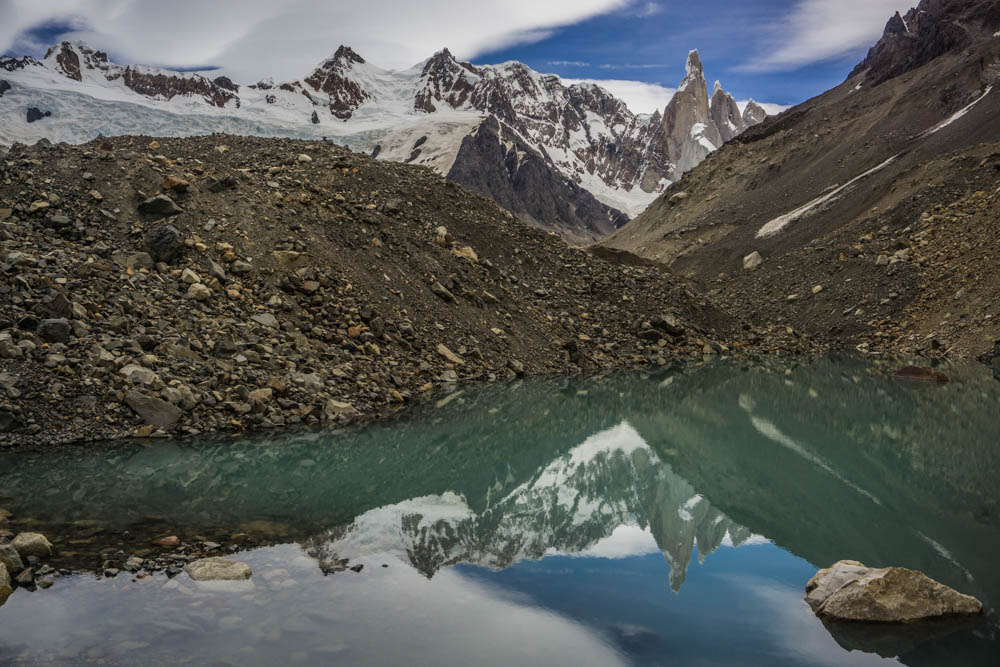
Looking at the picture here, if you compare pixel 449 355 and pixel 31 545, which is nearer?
pixel 31 545

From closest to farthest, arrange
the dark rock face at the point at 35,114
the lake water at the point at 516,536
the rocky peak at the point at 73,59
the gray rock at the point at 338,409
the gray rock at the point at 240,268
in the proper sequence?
the lake water at the point at 516,536, the gray rock at the point at 338,409, the gray rock at the point at 240,268, the dark rock face at the point at 35,114, the rocky peak at the point at 73,59

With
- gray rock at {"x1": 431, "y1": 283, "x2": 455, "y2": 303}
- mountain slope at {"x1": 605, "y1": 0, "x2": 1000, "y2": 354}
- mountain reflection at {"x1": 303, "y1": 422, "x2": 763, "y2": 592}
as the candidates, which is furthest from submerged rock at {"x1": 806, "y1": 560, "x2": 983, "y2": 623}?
mountain slope at {"x1": 605, "y1": 0, "x2": 1000, "y2": 354}

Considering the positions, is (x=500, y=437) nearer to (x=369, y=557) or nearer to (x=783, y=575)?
(x=369, y=557)

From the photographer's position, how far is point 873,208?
128 ft

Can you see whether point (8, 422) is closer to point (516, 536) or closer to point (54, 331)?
point (54, 331)

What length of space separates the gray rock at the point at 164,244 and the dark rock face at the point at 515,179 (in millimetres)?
145980

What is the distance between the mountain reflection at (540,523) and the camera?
715cm

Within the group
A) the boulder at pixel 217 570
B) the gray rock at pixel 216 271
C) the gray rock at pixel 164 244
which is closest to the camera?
the boulder at pixel 217 570

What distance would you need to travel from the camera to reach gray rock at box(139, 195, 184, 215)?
54.6 ft

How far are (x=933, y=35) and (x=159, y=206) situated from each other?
7605cm

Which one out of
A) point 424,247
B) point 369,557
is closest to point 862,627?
point 369,557

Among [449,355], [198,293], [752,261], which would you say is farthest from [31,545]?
[752,261]

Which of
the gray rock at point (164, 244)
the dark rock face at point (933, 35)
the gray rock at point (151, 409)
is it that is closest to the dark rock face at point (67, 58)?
the dark rock face at point (933, 35)

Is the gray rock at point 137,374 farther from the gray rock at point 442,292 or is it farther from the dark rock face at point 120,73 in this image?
the dark rock face at point 120,73
